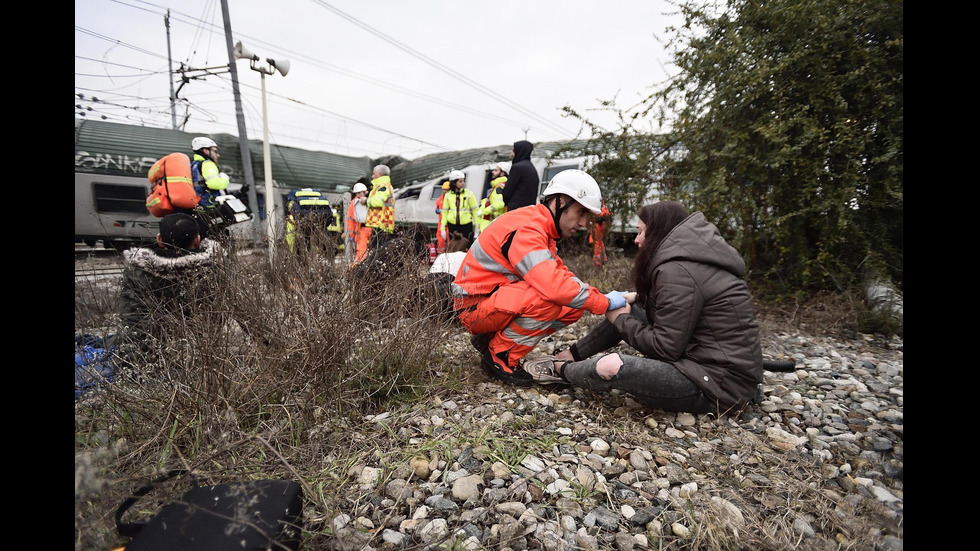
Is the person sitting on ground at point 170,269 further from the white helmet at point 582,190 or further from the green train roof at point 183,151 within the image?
the green train roof at point 183,151

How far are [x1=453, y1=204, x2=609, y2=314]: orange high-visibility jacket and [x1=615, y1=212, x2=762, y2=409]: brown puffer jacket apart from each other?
0.42 m

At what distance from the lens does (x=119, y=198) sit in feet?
34.6

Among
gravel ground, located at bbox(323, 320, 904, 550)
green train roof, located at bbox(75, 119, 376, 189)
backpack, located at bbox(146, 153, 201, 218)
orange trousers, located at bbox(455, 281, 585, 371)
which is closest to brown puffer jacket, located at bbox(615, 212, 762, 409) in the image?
gravel ground, located at bbox(323, 320, 904, 550)

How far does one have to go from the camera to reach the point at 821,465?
75.4 inches

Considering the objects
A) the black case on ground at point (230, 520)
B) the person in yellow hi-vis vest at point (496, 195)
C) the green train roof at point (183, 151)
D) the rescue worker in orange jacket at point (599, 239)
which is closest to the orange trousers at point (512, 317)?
the black case on ground at point (230, 520)

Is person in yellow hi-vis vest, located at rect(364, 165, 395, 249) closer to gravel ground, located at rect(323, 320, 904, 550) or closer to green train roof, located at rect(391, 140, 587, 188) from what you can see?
green train roof, located at rect(391, 140, 587, 188)

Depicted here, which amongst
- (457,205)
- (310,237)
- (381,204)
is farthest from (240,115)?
(310,237)

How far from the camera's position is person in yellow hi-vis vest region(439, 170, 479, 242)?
7172 mm

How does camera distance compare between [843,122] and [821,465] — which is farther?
[843,122]

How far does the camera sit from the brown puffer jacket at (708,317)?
2.13 meters
